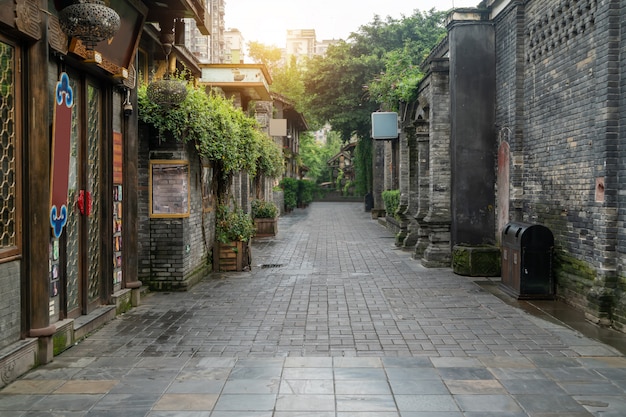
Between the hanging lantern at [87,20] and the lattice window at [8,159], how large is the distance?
0.56 m

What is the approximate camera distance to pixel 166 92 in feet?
27.9

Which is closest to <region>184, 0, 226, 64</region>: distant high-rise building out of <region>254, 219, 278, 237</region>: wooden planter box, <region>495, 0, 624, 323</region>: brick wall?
<region>254, 219, 278, 237</region>: wooden planter box

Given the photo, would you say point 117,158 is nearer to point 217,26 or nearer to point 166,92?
point 166,92

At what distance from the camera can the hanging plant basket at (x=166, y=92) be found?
8500mm

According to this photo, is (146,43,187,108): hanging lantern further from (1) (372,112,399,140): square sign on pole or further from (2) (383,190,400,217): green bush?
(2) (383,190,400,217): green bush

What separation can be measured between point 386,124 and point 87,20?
45.5ft

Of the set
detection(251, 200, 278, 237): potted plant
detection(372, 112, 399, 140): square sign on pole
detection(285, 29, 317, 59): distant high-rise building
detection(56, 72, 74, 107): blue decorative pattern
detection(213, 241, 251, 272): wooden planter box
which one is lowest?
detection(213, 241, 251, 272): wooden planter box

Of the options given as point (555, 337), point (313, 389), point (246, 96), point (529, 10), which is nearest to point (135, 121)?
point (313, 389)

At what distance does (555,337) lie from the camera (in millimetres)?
6602

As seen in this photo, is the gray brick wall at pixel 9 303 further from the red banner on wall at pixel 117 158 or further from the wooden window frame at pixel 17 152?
the red banner on wall at pixel 117 158

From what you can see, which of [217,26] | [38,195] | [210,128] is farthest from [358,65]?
[38,195]

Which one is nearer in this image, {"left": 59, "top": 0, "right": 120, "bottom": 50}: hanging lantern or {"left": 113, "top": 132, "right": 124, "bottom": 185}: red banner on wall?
{"left": 59, "top": 0, "right": 120, "bottom": 50}: hanging lantern

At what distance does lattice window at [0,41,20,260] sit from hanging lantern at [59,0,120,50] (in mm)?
556

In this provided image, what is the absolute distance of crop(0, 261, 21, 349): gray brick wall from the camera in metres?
5.04
